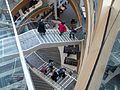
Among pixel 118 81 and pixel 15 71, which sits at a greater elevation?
pixel 15 71

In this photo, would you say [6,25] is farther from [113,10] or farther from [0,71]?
[113,10]

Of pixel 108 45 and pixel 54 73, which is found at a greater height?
pixel 108 45

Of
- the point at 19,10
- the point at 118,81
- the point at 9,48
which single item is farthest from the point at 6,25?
the point at 19,10

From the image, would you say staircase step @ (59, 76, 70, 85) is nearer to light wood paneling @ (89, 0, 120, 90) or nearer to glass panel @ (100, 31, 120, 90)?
glass panel @ (100, 31, 120, 90)

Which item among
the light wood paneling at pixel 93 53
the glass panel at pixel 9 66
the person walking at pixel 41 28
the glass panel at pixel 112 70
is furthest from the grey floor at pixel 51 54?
the light wood paneling at pixel 93 53

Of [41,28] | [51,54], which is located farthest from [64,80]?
[51,54]

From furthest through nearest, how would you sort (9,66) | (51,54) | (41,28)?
(51,54) → (41,28) → (9,66)

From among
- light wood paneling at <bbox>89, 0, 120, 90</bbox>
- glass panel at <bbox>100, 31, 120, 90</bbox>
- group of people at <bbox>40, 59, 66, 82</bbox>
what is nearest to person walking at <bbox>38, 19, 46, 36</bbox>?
group of people at <bbox>40, 59, 66, 82</bbox>

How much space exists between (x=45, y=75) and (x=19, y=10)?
10.9 metres

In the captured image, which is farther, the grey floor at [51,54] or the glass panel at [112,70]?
the grey floor at [51,54]

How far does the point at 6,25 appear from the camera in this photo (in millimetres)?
9539

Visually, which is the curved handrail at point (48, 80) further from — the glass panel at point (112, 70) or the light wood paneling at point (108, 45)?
the light wood paneling at point (108, 45)

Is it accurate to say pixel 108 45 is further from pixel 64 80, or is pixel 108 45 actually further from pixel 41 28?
pixel 41 28

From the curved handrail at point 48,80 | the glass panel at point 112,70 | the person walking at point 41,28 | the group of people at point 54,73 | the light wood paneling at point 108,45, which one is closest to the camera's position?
the light wood paneling at point 108,45
